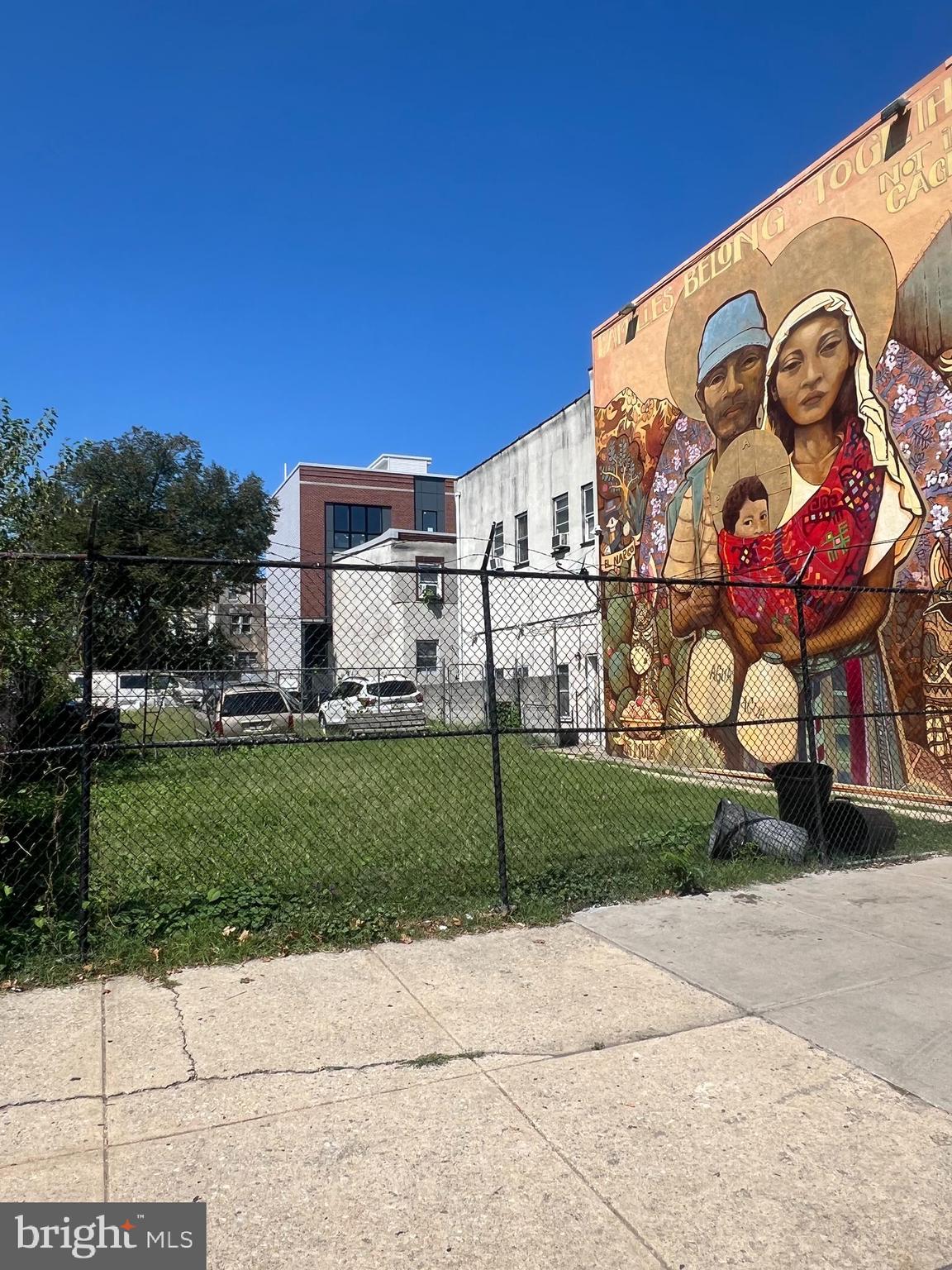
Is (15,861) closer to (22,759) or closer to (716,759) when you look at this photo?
(22,759)

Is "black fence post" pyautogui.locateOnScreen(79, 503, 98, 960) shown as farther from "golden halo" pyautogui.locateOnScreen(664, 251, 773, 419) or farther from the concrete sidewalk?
"golden halo" pyautogui.locateOnScreen(664, 251, 773, 419)

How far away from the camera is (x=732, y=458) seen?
15320mm

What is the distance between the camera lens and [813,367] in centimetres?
1352

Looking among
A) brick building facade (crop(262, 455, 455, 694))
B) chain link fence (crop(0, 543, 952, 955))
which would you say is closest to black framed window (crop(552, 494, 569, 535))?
chain link fence (crop(0, 543, 952, 955))

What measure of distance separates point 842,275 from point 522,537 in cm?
1435

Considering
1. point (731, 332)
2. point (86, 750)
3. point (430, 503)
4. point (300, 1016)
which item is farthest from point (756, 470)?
point (430, 503)

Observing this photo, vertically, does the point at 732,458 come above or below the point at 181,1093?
above

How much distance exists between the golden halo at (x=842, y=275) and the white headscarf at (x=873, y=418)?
108 millimetres

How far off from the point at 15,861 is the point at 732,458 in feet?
43.2

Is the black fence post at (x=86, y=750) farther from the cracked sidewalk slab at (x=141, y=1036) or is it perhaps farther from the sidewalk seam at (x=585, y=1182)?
the sidewalk seam at (x=585, y=1182)

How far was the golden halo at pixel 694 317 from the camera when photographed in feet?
48.7

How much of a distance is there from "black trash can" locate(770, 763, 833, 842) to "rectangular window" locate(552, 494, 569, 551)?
16.3 m

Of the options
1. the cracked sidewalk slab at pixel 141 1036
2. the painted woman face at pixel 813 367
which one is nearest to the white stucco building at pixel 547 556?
the painted woman face at pixel 813 367

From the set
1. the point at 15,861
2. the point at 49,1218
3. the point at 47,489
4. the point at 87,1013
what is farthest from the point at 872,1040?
the point at 47,489
